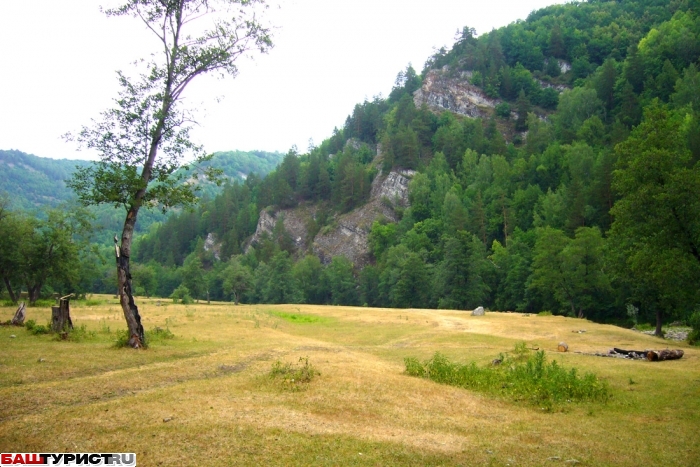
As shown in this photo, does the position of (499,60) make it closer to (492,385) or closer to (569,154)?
(569,154)

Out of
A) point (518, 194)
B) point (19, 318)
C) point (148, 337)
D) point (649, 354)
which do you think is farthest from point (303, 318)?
point (518, 194)

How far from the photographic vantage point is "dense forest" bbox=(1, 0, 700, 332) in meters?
23.2

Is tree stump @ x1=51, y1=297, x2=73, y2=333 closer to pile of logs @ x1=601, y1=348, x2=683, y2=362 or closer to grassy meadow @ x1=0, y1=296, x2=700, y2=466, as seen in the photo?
grassy meadow @ x1=0, y1=296, x2=700, y2=466

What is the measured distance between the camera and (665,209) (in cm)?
2072

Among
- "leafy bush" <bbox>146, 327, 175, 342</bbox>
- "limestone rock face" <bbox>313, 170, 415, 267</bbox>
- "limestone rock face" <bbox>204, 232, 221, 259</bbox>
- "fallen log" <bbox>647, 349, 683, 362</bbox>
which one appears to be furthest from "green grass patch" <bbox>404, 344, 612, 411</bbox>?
"limestone rock face" <bbox>204, 232, 221, 259</bbox>

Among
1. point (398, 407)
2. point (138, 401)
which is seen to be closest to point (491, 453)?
point (398, 407)

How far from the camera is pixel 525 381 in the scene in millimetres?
16750

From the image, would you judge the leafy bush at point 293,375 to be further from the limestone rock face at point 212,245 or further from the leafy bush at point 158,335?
the limestone rock face at point 212,245

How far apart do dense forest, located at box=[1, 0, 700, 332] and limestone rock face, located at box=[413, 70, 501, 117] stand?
3.18 meters

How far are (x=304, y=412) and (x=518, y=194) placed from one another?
9576 cm

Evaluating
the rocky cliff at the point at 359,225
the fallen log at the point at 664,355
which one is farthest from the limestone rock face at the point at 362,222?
the fallen log at the point at 664,355

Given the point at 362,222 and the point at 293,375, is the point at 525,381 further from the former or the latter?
the point at 362,222

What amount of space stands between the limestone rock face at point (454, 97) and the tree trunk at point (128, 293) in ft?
495

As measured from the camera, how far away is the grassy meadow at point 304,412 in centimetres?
946
